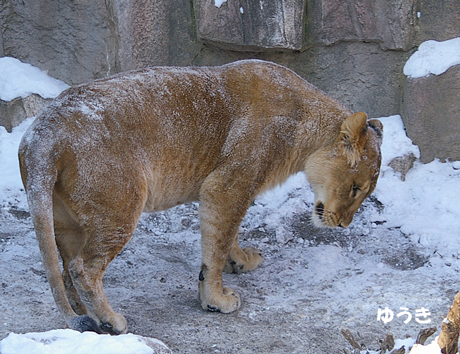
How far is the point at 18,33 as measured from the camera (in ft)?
21.5

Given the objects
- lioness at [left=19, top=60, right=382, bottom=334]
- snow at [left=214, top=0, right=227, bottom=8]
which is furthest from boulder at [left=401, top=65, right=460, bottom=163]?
snow at [left=214, top=0, right=227, bottom=8]

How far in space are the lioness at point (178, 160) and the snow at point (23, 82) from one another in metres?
2.66

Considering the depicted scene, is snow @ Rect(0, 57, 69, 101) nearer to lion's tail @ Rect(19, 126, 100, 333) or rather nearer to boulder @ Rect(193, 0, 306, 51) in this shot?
boulder @ Rect(193, 0, 306, 51)

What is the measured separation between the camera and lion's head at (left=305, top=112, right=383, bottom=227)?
450 cm

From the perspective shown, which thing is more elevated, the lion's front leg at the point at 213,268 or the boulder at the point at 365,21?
the boulder at the point at 365,21

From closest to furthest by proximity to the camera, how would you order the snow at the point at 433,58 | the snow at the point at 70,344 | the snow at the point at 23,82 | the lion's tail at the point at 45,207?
the snow at the point at 70,344 < the lion's tail at the point at 45,207 < the snow at the point at 433,58 < the snow at the point at 23,82

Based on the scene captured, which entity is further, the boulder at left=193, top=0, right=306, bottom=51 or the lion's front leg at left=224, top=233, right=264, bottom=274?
the boulder at left=193, top=0, right=306, bottom=51

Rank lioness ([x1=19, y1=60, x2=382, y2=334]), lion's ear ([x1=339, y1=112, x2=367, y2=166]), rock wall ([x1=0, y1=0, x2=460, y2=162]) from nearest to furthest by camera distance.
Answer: lioness ([x1=19, y1=60, x2=382, y2=334])
lion's ear ([x1=339, y1=112, x2=367, y2=166])
rock wall ([x1=0, y1=0, x2=460, y2=162])

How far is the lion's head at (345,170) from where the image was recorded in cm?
450

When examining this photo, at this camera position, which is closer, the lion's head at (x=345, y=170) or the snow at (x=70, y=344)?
the snow at (x=70, y=344)

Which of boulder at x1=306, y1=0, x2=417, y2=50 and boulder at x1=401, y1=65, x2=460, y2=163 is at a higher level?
boulder at x1=306, y1=0, x2=417, y2=50

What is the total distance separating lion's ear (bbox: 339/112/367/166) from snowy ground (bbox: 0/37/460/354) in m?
1.00

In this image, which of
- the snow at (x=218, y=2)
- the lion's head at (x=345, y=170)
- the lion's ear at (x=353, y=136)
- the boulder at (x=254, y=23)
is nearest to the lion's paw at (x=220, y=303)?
the lion's head at (x=345, y=170)

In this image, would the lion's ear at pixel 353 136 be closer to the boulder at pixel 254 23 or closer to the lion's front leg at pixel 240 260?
the lion's front leg at pixel 240 260
